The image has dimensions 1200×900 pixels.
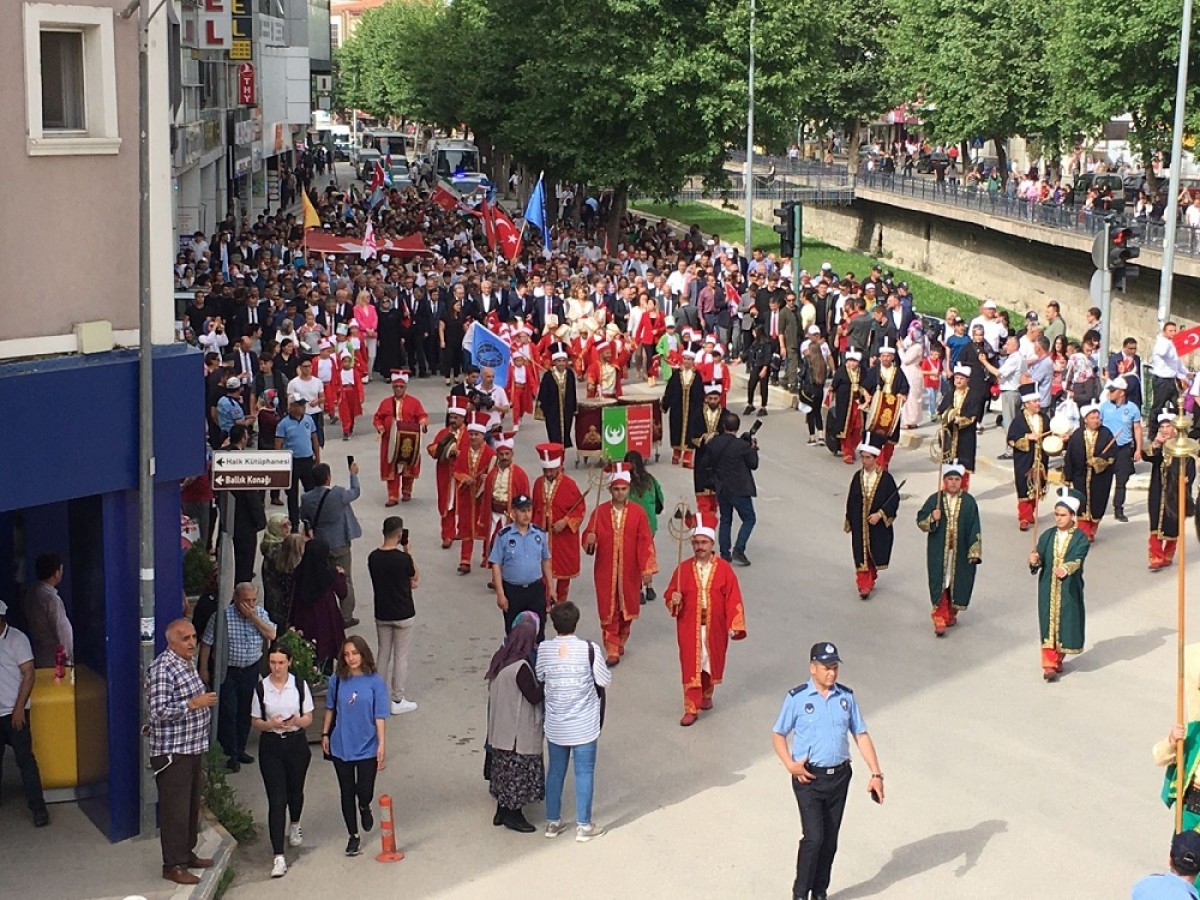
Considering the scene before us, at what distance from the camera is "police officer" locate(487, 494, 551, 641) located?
566 inches

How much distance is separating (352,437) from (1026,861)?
47.7 ft

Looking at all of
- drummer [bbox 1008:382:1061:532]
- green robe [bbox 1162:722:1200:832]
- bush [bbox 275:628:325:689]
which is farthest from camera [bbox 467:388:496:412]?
green robe [bbox 1162:722:1200:832]

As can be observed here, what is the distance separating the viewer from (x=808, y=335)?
25625mm

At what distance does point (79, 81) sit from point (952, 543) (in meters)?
8.25

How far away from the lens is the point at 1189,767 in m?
10.4

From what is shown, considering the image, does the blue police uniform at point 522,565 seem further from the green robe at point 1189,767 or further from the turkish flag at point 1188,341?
the green robe at point 1189,767

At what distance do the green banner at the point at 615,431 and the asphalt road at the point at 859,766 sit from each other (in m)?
1.82

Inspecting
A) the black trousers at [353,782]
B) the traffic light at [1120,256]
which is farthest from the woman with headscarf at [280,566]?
the traffic light at [1120,256]

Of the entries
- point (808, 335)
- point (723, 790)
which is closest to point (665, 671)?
point (723, 790)

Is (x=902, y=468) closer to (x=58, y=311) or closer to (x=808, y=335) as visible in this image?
(x=808, y=335)

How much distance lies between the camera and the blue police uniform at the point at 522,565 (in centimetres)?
1438

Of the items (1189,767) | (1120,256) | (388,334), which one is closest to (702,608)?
(1189,767)

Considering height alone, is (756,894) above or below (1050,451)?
below

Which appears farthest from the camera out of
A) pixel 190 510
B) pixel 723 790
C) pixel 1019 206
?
pixel 1019 206
